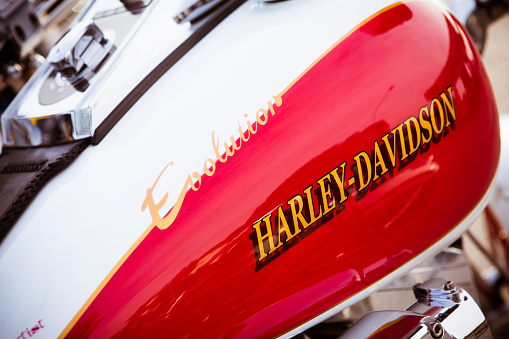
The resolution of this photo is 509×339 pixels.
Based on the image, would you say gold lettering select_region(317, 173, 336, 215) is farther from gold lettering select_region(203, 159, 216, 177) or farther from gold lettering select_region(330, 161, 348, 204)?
gold lettering select_region(203, 159, 216, 177)

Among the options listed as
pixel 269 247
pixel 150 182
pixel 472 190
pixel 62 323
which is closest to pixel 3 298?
pixel 62 323

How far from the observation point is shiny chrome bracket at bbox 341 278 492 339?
0.69 metres

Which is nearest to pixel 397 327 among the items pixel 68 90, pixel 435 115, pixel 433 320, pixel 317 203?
pixel 433 320

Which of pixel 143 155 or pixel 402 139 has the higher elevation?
pixel 143 155

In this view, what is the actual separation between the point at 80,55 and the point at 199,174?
30 centimetres

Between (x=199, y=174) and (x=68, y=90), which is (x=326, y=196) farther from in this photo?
(x=68, y=90)

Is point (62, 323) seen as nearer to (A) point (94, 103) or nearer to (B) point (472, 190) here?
(A) point (94, 103)

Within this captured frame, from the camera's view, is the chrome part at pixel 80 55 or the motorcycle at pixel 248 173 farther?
the chrome part at pixel 80 55

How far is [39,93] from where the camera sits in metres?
0.86

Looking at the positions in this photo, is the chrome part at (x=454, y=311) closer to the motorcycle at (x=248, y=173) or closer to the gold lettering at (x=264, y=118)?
the motorcycle at (x=248, y=173)

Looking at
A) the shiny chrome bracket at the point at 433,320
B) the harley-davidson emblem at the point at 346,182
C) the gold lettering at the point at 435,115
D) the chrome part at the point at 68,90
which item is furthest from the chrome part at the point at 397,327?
the chrome part at the point at 68,90

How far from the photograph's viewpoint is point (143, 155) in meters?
0.70

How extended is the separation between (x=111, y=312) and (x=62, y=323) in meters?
0.06

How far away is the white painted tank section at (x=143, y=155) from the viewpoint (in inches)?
25.3
